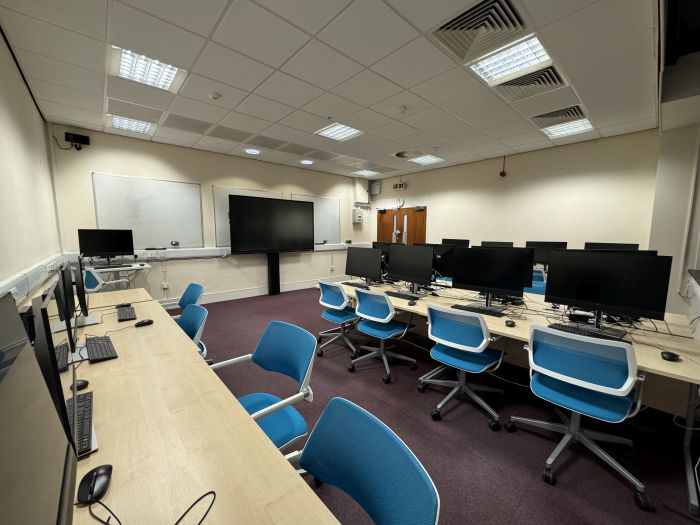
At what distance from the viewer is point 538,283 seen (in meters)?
3.84

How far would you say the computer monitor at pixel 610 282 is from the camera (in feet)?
5.62

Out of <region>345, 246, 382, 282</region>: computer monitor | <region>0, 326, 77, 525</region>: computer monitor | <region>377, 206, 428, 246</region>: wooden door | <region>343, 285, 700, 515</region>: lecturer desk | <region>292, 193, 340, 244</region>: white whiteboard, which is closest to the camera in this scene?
<region>0, 326, 77, 525</region>: computer monitor

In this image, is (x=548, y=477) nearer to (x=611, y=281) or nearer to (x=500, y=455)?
(x=500, y=455)

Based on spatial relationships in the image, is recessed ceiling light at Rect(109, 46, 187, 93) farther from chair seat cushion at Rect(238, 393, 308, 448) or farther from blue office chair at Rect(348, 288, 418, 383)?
chair seat cushion at Rect(238, 393, 308, 448)

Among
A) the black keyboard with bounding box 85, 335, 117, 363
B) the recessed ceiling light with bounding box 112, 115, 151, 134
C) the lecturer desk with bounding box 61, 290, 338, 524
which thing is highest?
the recessed ceiling light with bounding box 112, 115, 151, 134

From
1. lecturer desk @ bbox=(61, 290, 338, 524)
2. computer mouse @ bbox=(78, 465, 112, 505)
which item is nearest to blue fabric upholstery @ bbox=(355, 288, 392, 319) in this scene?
lecturer desk @ bbox=(61, 290, 338, 524)

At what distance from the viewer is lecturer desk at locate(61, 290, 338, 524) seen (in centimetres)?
71

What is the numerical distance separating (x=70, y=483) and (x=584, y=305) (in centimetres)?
259

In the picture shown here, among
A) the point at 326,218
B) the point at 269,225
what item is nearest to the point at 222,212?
the point at 269,225

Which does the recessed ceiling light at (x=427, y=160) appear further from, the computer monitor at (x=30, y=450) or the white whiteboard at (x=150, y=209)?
the computer monitor at (x=30, y=450)

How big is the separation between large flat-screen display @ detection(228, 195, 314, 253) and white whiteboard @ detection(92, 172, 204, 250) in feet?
2.17

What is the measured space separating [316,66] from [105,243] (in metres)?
3.91

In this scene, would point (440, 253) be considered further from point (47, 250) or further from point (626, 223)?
point (47, 250)

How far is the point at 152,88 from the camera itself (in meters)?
2.99
